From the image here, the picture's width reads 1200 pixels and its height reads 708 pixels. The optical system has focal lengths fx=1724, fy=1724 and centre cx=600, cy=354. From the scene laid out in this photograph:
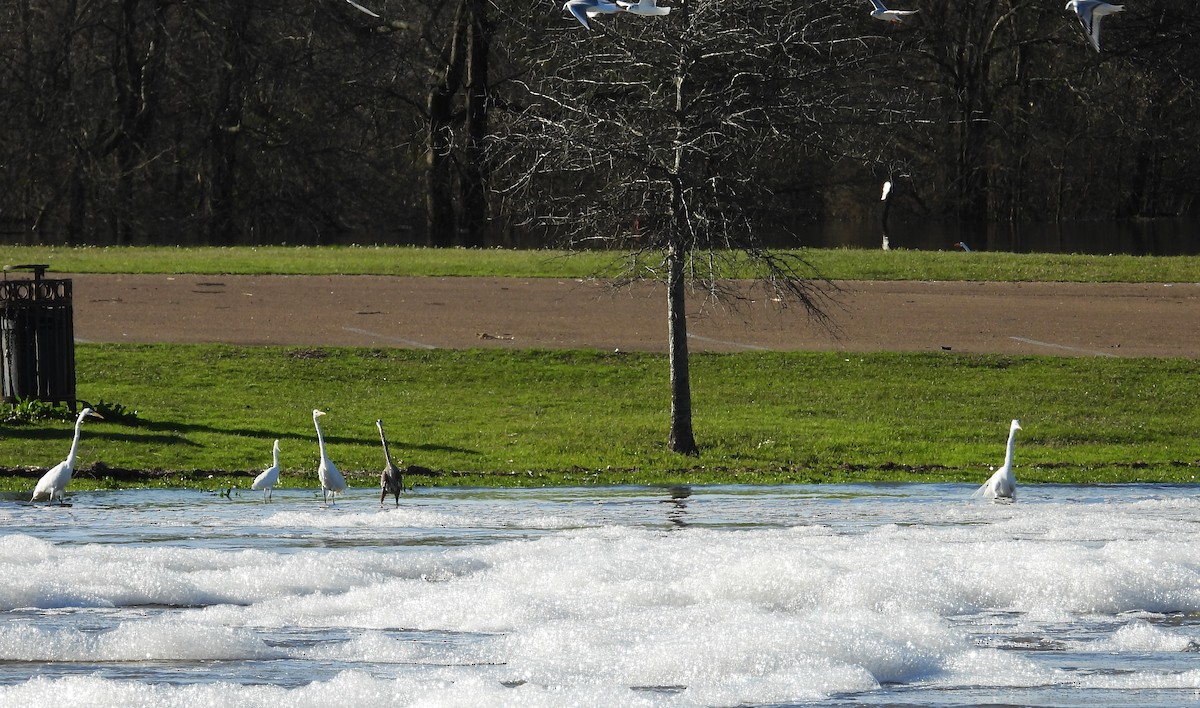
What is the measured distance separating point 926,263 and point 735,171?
586 inches

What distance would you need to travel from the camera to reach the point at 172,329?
76.1ft

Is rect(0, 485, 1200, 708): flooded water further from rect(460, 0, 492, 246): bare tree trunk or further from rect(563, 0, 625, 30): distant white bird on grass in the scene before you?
rect(460, 0, 492, 246): bare tree trunk

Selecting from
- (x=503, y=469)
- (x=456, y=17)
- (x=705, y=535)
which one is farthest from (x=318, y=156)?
(x=705, y=535)

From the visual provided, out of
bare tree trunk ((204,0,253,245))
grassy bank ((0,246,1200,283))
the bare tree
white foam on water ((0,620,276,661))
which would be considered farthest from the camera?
bare tree trunk ((204,0,253,245))

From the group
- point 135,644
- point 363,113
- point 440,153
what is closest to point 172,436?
point 135,644

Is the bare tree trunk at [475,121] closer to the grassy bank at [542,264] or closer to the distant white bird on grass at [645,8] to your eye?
the grassy bank at [542,264]

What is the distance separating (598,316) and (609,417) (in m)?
6.31

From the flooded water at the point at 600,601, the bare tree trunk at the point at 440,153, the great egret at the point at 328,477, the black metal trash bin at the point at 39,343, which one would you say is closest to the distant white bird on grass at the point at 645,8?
the flooded water at the point at 600,601

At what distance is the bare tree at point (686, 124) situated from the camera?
1567 cm

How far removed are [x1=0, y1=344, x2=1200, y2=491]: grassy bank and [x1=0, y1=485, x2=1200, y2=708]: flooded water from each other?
2.03 metres

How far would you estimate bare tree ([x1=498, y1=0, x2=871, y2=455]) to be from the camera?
51.4ft

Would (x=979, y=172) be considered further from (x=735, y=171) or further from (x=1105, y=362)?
(x=735, y=171)

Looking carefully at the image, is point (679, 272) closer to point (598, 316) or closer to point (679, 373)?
point (679, 373)

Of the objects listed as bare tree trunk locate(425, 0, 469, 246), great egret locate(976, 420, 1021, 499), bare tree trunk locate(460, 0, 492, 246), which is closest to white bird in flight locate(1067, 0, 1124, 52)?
great egret locate(976, 420, 1021, 499)
